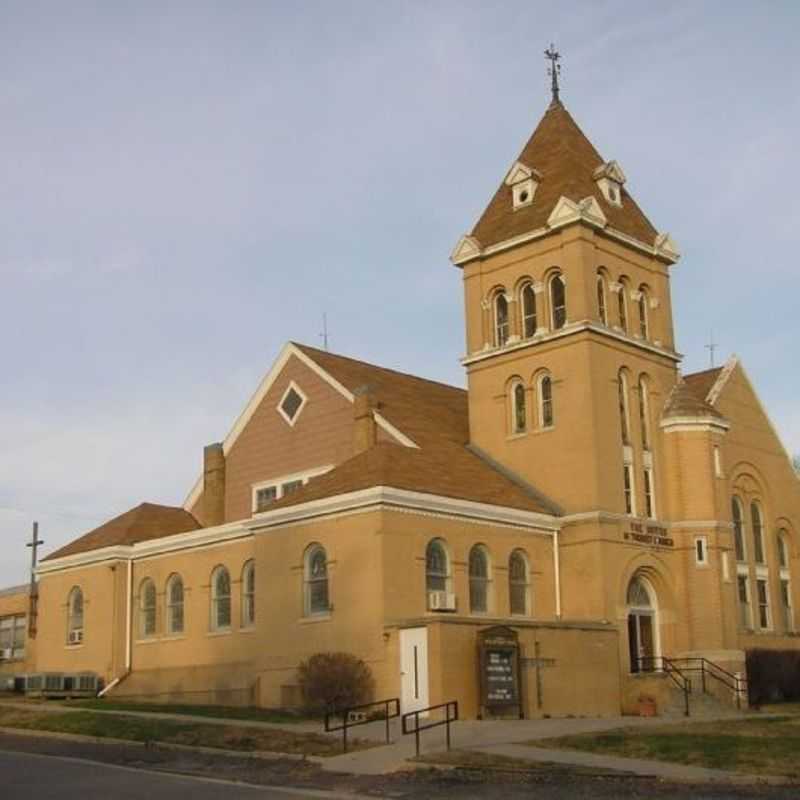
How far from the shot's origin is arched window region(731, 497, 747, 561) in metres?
A: 43.0

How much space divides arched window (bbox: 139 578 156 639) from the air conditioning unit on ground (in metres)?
12.4

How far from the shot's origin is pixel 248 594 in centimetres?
3891

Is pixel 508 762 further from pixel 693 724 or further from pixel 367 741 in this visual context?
pixel 693 724

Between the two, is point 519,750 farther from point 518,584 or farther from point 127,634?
point 127,634

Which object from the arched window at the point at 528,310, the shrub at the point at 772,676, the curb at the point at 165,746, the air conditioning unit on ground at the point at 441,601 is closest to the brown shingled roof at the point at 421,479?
the air conditioning unit on ground at the point at 441,601

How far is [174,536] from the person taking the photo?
4169 centimetres

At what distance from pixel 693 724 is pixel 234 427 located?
71.2 feet

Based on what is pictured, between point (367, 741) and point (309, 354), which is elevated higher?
point (309, 354)

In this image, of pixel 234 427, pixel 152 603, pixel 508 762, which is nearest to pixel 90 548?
pixel 152 603

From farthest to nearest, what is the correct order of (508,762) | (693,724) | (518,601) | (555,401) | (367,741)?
(555,401), (518,601), (693,724), (367,741), (508,762)

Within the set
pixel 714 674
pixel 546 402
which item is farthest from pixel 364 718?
pixel 546 402

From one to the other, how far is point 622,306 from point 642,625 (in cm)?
1063

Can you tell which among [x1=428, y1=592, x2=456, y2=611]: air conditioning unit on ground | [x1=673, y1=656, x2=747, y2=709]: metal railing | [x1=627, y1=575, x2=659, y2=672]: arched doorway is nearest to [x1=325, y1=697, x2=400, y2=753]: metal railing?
[x1=428, y1=592, x2=456, y2=611]: air conditioning unit on ground

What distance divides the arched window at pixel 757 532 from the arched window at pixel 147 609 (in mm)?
20953
